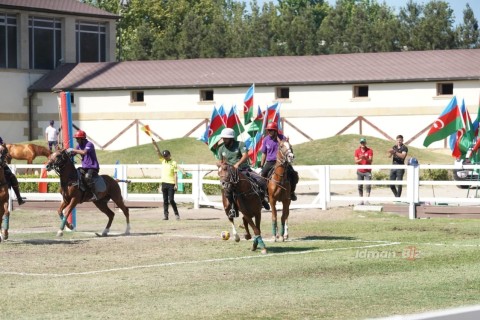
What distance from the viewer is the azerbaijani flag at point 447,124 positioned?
112 feet

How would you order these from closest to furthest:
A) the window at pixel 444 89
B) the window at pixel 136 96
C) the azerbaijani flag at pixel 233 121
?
the azerbaijani flag at pixel 233 121 < the window at pixel 444 89 < the window at pixel 136 96

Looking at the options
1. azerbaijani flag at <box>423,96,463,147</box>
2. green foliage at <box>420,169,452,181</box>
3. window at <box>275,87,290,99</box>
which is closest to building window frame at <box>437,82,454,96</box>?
window at <box>275,87,290,99</box>

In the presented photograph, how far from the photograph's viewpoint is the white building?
5400cm

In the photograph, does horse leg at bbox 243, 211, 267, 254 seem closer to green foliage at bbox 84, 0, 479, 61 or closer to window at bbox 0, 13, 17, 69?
window at bbox 0, 13, 17, 69

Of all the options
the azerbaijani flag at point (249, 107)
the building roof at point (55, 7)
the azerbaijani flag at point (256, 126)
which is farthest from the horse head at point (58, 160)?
the building roof at point (55, 7)

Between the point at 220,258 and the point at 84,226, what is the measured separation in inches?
379

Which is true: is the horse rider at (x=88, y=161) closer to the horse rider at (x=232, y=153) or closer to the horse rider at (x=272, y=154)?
the horse rider at (x=272, y=154)

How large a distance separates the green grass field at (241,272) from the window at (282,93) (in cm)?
2974

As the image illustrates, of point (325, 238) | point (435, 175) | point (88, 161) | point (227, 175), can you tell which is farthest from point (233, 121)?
point (227, 175)

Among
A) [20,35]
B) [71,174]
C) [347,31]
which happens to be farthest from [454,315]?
[347,31]

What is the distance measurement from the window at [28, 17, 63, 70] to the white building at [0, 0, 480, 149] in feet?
1.80

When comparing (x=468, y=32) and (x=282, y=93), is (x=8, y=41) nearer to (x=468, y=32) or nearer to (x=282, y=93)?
(x=282, y=93)

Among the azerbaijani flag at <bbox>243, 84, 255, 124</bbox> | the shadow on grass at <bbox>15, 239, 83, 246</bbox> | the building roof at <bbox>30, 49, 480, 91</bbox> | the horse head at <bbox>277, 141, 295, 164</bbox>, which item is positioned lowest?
the shadow on grass at <bbox>15, 239, 83, 246</bbox>

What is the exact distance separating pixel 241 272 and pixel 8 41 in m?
46.3
